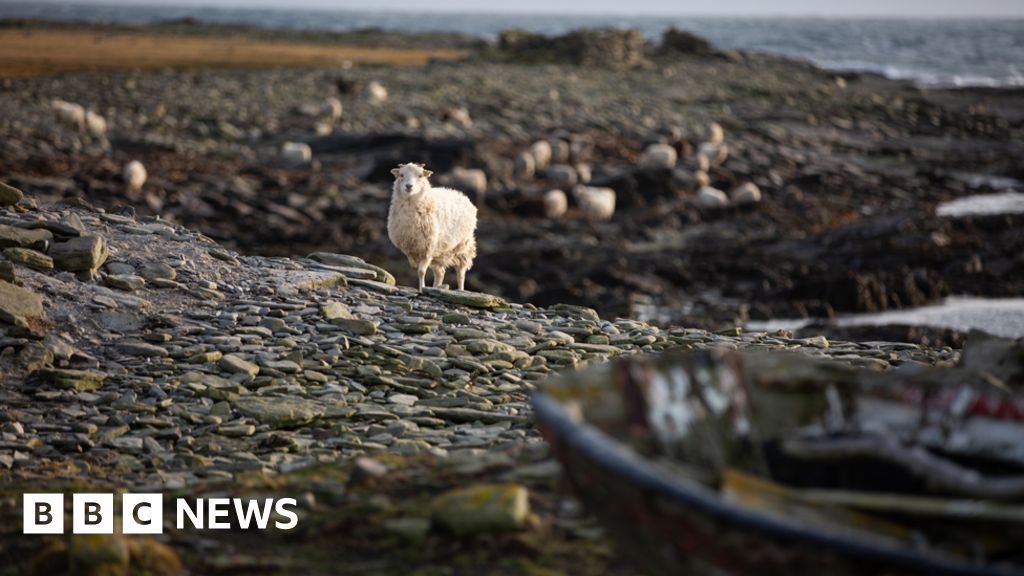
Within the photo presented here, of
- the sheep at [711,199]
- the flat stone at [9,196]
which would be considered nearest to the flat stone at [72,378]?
the flat stone at [9,196]

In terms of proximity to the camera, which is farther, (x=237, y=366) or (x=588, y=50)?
(x=588, y=50)

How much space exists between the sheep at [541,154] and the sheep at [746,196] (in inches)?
220

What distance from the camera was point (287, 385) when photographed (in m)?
10.4

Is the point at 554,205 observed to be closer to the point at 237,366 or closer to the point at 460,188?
the point at 460,188

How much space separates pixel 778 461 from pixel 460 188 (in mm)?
23023

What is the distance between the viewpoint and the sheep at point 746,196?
95.2 ft

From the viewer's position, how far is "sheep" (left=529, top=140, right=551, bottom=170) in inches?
1256

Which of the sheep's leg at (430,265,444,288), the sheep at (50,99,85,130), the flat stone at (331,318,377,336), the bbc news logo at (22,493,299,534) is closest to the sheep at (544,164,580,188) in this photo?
the sheep at (50,99,85,130)

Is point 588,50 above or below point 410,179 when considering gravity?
above

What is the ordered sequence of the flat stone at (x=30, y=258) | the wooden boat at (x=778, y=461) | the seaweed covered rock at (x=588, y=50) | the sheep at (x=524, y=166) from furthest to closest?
the seaweed covered rock at (x=588, y=50) → the sheep at (x=524, y=166) → the flat stone at (x=30, y=258) → the wooden boat at (x=778, y=461)

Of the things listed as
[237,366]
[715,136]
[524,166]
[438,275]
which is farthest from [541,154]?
[237,366]

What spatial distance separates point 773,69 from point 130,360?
62068 mm

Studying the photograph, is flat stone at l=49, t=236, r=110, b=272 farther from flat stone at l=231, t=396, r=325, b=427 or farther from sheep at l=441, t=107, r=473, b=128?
sheep at l=441, t=107, r=473, b=128

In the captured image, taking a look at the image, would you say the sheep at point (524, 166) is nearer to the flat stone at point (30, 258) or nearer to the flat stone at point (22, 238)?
the flat stone at point (22, 238)
